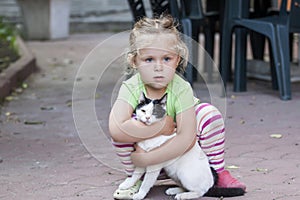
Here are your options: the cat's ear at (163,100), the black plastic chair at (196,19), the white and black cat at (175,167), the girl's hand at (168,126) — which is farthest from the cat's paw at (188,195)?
the black plastic chair at (196,19)

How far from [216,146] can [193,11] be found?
315 centimetres

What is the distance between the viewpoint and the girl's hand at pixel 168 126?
3.15 metres

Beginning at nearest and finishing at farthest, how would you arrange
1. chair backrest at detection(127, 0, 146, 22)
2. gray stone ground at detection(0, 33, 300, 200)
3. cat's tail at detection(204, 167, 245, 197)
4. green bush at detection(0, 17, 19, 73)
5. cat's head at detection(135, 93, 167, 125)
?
cat's head at detection(135, 93, 167, 125), cat's tail at detection(204, 167, 245, 197), gray stone ground at detection(0, 33, 300, 200), chair backrest at detection(127, 0, 146, 22), green bush at detection(0, 17, 19, 73)

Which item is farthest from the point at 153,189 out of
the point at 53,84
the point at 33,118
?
the point at 53,84

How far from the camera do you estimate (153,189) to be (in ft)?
11.3

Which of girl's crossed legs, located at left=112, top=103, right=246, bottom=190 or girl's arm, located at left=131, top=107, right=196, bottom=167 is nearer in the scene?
girl's arm, located at left=131, top=107, right=196, bottom=167

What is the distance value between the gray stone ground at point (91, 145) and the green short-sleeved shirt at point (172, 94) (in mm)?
263

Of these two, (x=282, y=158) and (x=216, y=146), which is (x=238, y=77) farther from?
(x=216, y=146)

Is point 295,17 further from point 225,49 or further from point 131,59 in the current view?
point 131,59

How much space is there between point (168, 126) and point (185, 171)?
19 centimetres

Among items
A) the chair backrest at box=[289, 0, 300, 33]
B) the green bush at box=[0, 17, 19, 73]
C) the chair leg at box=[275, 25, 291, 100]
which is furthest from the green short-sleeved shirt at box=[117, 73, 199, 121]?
the green bush at box=[0, 17, 19, 73]

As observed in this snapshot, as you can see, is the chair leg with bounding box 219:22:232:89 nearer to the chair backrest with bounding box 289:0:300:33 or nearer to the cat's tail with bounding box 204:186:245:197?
the chair backrest with bounding box 289:0:300:33

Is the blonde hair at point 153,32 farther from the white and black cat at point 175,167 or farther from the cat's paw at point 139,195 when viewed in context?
the cat's paw at point 139,195

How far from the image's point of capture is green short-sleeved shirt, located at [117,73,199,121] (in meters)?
3.18
